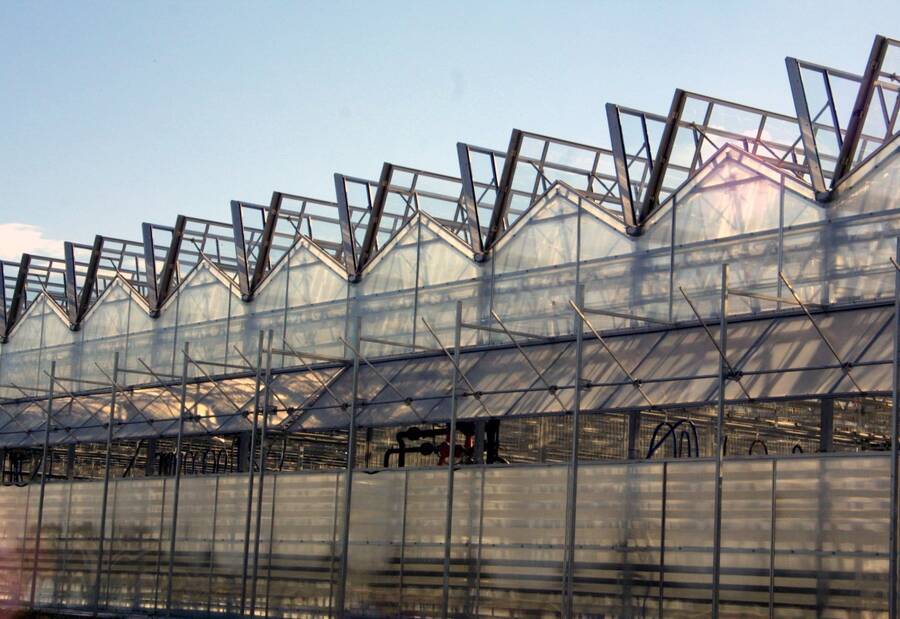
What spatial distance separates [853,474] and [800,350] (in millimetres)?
4318

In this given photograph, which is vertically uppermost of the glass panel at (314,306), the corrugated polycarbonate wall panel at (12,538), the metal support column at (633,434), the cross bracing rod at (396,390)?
the glass panel at (314,306)

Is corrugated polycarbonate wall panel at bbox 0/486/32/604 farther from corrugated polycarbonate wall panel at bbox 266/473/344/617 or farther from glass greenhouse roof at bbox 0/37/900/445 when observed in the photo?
corrugated polycarbonate wall panel at bbox 266/473/344/617

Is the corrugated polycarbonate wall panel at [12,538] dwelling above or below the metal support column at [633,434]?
below

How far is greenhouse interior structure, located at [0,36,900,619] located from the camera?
2602cm

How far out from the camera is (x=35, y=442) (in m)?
50.0

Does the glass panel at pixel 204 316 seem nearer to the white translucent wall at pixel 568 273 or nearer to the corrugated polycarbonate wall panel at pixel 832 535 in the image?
the white translucent wall at pixel 568 273

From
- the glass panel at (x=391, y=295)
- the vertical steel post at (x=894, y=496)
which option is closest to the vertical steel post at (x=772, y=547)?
the vertical steel post at (x=894, y=496)

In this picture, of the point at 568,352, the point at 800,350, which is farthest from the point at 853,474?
the point at 568,352

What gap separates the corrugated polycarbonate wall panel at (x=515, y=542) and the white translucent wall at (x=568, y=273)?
3.91 m

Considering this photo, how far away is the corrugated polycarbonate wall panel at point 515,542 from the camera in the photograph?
78.7ft

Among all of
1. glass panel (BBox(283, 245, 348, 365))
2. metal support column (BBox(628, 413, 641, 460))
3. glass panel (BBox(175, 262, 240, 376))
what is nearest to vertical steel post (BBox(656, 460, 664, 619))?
metal support column (BBox(628, 413, 641, 460))

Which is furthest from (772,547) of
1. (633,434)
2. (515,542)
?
(633,434)

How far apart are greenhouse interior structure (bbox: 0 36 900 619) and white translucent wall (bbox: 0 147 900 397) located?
6cm

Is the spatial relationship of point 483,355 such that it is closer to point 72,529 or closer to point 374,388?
point 374,388
